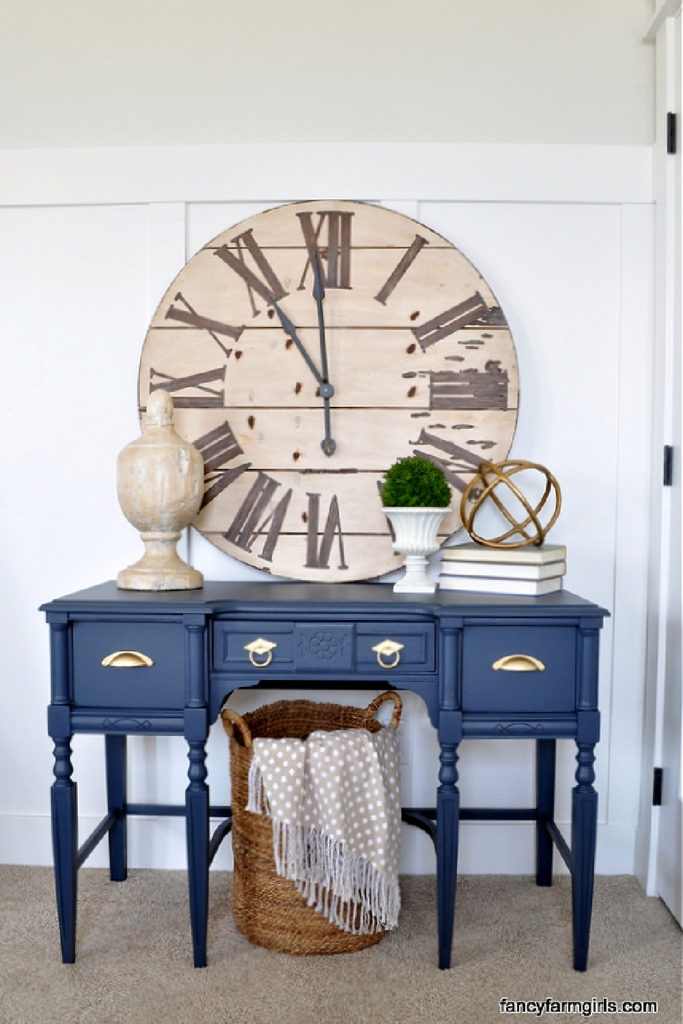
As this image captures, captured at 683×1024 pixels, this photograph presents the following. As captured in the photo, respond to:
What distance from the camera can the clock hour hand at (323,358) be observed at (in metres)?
2.36

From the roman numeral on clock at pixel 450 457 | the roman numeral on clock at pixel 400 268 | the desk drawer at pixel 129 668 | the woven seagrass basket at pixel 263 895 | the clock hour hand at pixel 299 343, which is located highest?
the roman numeral on clock at pixel 400 268

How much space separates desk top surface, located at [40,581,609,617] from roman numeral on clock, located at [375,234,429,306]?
878mm

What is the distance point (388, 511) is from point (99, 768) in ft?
4.02

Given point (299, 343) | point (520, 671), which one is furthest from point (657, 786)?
point (299, 343)

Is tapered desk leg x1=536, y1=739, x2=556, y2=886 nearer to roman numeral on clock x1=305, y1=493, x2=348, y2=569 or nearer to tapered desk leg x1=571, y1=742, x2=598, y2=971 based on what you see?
tapered desk leg x1=571, y1=742, x2=598, y2=971

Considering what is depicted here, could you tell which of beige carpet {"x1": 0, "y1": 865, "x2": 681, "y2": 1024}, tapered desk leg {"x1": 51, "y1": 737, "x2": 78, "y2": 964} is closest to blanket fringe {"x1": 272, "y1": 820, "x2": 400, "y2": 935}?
beige carpet {"x1": 0, "y1": 865, "x2": 681, "y2": 1024}

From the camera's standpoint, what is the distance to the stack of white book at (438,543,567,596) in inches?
80.5

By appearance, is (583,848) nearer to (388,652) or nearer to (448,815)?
(448,815)

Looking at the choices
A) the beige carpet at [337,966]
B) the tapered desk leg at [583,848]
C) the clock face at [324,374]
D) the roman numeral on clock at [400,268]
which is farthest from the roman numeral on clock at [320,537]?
the beige carpet at [337,966]

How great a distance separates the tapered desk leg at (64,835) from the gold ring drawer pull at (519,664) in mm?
1030

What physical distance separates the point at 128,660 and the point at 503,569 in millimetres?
930

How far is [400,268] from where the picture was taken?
2389 mm

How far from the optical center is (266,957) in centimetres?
203

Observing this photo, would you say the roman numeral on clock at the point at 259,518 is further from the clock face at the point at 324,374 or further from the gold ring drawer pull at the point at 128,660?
the gold ring drawer pull at the point at 128,660
